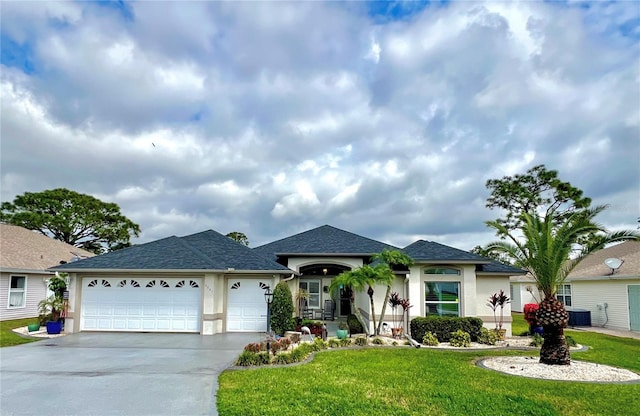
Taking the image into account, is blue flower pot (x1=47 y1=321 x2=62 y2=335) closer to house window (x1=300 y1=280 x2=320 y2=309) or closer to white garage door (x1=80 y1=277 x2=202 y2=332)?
white garage door (x1=80 y1=277 x2=202 y2=332)

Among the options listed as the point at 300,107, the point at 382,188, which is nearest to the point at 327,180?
the point at 382,188

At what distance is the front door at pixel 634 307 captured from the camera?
695 inches

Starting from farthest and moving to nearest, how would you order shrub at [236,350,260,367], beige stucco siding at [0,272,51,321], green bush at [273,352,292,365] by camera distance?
beige stucco siding at [0,272,51,321]
green bush at [273,352,292,365]
shrub at [236,350,260,367]

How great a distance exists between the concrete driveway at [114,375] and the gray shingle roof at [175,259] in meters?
2.74

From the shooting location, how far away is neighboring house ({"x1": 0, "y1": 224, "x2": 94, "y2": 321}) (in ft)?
62.7

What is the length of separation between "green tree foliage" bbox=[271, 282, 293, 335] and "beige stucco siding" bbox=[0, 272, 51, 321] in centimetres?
1416

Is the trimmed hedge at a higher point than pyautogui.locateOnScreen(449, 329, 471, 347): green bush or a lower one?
higher

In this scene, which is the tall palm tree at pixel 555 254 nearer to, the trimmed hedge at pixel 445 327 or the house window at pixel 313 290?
the trimmed hedge at pixel 445 327

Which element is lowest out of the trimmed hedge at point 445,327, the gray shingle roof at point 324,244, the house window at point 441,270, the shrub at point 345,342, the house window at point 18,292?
the shrub at point 345,342

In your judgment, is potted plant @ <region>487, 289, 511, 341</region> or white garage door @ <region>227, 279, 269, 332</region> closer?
potted plant @ <region>487, 289, 511, 341</region>

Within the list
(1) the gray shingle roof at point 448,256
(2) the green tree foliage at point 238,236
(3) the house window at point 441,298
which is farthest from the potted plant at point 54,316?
(2) the green tree foliage at point 238,236

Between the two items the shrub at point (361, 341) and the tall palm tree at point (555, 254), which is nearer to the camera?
the tall palm tree at point (555, 254)

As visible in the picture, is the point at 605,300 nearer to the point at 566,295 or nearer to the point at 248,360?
the point at 566,295

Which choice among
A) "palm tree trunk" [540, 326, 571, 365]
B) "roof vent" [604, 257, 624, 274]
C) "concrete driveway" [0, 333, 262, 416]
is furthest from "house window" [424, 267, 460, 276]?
"roof vent" [604, 257, 624, 274]
